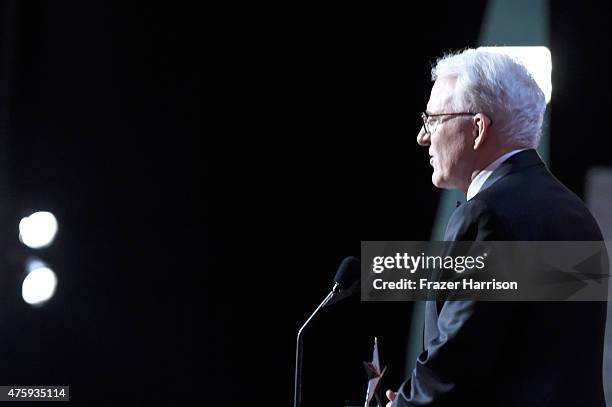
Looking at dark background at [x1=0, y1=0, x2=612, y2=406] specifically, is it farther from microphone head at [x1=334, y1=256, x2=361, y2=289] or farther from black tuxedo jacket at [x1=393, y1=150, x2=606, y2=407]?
black tuxedo jacket at [x1=393, y1=150, x2=606, y2=407]

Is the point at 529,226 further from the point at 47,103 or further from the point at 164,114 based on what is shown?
A: the point at 47,103

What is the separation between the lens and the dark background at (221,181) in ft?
10.4

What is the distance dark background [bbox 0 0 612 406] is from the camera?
316cm

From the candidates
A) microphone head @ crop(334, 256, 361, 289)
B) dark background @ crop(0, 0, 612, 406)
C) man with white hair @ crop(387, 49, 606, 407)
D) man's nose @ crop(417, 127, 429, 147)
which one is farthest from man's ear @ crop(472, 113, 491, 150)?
dark background @ crop(0, 0, 612, 406)

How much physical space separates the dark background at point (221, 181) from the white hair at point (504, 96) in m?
1.51

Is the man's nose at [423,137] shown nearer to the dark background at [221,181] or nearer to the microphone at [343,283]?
the microphone at [343,283]

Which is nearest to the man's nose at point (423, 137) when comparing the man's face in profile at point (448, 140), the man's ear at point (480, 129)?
the man's face in profile at point (448, 140)

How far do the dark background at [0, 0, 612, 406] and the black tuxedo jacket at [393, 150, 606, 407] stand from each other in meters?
1.65

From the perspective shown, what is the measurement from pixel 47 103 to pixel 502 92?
238 centimetres

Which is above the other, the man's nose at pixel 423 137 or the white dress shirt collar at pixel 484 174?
the man's nose at pixel 423 137

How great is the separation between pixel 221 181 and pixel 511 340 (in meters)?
2.00

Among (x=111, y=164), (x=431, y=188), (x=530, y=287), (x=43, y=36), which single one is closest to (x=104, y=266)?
(x=111, y=164)

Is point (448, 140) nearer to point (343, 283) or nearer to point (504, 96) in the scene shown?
point (504, 96)

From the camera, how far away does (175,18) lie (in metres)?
3.36
